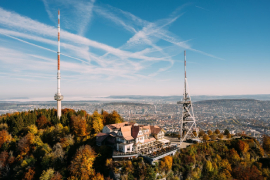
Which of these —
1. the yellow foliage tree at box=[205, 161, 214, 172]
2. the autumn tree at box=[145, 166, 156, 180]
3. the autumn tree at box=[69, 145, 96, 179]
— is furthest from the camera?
the yellow foliage tree at box=[205, 161, 214, 172]

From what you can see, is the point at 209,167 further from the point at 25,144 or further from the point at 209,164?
the point at 25,144

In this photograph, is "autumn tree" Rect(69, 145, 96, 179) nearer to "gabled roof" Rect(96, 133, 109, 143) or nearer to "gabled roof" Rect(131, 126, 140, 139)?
"gabled roof" Rect(96, 133, 109, 143)

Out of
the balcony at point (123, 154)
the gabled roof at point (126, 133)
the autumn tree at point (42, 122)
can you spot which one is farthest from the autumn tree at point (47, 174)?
the autumn tree at point (42, 122)

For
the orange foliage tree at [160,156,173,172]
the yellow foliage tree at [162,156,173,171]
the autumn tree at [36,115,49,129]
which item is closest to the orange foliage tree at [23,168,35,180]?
the autumn tree at [36,115,49,129]

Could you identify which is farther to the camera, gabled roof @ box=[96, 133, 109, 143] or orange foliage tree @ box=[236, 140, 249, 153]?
orange foliage tree @ box=[236, 140, 249, 153]

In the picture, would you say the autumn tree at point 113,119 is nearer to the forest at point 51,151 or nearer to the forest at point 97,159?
the forest at point 51,151

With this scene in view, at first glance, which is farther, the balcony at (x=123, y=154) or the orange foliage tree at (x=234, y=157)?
the orange foliage tree at (x=234, y=157)

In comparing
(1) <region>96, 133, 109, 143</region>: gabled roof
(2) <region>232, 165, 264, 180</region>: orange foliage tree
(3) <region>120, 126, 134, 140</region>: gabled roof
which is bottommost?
(2) <region>232, 165, 264, 180</region>: orange foliage tree

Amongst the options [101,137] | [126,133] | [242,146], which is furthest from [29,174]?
[242,146]

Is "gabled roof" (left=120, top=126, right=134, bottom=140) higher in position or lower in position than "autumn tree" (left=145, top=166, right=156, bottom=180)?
higher
